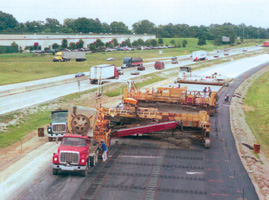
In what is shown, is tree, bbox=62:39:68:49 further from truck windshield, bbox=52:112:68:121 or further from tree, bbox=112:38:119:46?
truck windshield, bbox=52:112:68:121

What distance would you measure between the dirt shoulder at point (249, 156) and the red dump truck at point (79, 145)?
32.7ft

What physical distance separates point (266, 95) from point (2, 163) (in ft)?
161

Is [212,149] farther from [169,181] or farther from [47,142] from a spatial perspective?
[47,142]

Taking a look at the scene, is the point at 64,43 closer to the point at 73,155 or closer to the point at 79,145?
the point at 79,145

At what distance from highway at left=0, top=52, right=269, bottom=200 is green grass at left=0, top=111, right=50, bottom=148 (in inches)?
152

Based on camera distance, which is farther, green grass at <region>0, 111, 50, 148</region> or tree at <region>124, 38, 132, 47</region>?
tree at <region>124, 38, 132, 47</region>

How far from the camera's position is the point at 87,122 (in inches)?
895

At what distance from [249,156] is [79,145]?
1304 cm

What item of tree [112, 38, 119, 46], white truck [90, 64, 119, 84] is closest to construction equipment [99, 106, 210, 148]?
white truck [90, 64, 119, 84]

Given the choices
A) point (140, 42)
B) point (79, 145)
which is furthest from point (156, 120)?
point (140, 42)

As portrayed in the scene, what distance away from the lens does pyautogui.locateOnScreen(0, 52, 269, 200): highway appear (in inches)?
741

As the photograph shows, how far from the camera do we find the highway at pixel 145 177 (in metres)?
18.8

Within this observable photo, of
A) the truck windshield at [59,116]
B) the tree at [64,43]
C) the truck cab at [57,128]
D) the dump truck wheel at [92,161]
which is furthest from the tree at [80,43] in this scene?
the dump truck wheel at [92,161]

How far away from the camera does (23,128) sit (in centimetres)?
3384
